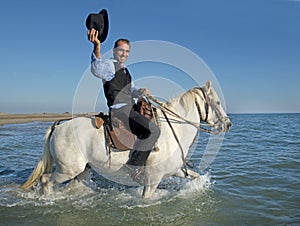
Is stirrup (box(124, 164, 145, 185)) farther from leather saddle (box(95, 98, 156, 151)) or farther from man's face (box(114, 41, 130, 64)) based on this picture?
man's face (box(114, 41, 130, 64))

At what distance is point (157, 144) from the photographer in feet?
17.8

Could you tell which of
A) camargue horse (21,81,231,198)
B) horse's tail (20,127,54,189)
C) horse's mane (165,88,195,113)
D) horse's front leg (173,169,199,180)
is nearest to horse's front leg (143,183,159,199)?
camargue horse (21,81,231,198)

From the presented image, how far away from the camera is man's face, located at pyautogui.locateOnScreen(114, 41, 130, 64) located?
5.21 metres

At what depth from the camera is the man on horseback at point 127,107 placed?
16.8 ft

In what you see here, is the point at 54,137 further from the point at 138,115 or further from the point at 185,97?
the point at 185,97

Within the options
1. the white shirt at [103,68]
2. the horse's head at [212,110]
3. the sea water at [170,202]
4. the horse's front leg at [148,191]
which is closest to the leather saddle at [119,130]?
the white shirt at [103,68]

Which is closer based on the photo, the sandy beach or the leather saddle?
the leather saddle

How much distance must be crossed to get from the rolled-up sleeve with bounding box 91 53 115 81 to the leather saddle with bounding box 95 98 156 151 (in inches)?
35.3

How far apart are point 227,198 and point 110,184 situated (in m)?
3.03

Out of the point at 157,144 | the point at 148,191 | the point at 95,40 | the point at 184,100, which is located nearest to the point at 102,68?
the point at 95,40

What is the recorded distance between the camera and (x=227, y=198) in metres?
6.27

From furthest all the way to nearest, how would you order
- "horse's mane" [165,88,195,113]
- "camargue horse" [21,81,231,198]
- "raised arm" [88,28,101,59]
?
"horse's mane" [165,88,195,113] → "camargue horse" [21,81,231,198] → "raised arm" [88,28,101,59]

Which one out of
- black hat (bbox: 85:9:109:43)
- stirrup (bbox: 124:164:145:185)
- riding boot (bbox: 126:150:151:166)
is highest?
black hat (bbox: 85:9:109:43)

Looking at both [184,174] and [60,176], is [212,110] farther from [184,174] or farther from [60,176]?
[60,176]
